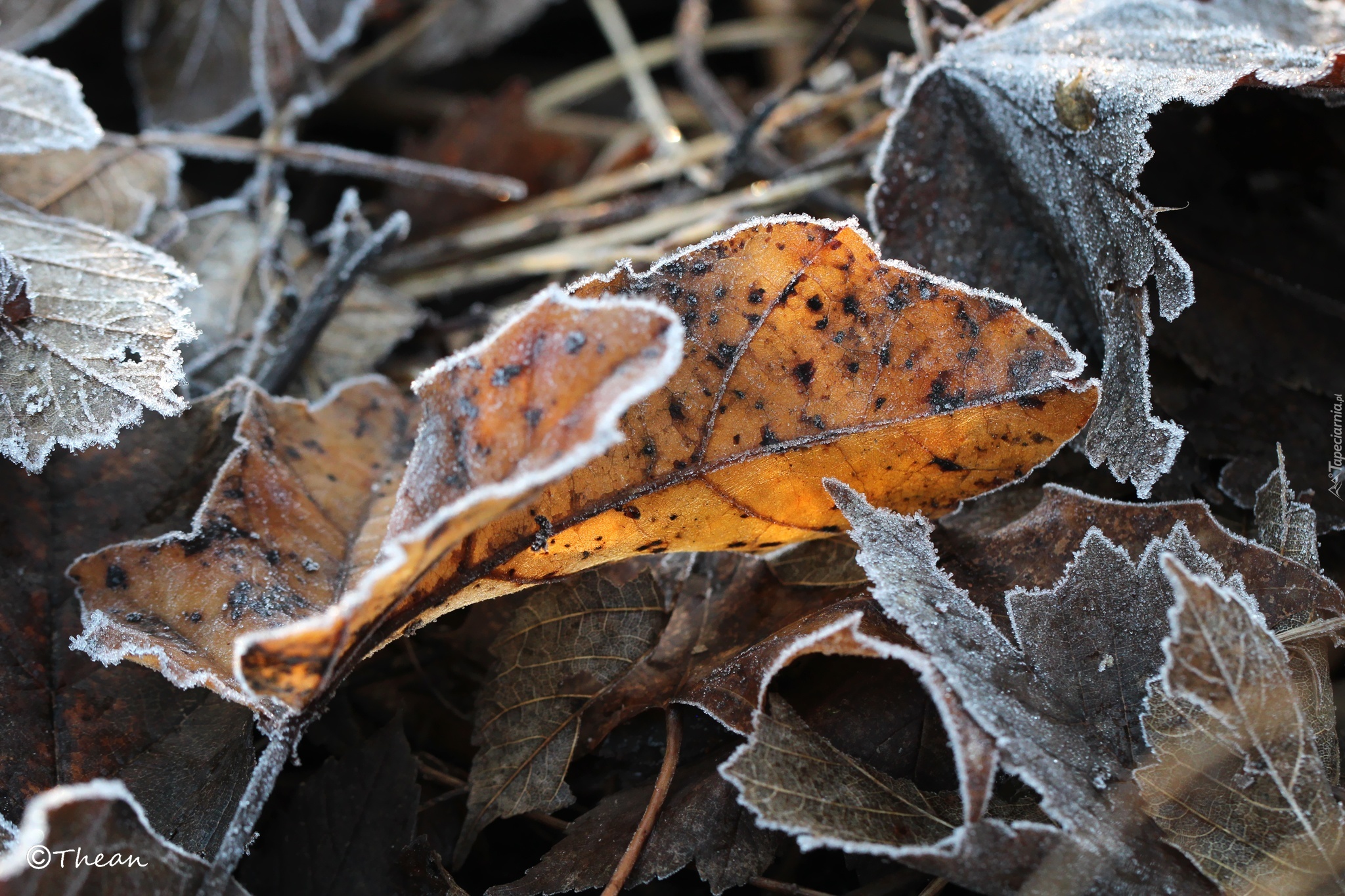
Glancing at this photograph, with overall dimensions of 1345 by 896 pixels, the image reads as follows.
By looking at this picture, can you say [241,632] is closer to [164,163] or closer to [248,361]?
[248,361]

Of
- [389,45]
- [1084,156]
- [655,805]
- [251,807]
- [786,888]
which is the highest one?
[389,45]

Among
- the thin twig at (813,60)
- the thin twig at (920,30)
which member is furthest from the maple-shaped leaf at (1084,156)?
the thin twig at (813,60)

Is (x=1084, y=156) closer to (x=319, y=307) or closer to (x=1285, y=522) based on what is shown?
(x=1285, y=522)

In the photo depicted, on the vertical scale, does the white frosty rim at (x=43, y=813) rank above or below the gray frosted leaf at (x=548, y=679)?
above

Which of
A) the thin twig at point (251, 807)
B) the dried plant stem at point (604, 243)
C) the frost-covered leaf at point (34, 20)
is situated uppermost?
the frost-covered leaf at point (34, 20)

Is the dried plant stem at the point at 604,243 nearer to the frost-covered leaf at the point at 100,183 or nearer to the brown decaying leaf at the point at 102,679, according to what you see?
the frost-covered leaf at the point at 100,183

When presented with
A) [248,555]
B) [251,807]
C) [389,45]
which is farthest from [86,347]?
[389,45]
